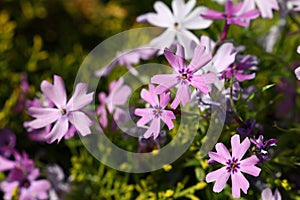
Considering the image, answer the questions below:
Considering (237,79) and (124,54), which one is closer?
(237,79)

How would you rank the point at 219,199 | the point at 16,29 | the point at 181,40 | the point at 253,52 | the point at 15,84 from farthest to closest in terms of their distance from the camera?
1. the point at 16,29
2. the point at 15,84
3. the point at 253,52
4. the point at 181,40
5. the point at 219,199

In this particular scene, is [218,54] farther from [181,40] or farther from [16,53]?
[16,53]

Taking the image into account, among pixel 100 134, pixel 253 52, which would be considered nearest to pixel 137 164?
pixel 100 134

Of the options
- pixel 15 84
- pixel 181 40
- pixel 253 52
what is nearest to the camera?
pixel 181 40

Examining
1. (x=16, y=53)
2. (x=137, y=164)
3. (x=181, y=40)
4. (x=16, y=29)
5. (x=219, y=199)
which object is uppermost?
(x=16, y=29)

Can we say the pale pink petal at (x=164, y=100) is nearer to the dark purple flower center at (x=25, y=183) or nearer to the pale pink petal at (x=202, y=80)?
the pale pink petal at (x=202, y=80)

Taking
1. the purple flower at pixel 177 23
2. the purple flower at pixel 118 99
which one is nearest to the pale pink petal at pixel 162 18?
the purple flower at pixel 177 23

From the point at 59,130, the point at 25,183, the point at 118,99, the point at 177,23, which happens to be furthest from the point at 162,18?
the point at 25,183

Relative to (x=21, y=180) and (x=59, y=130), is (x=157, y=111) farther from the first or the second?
(x=21, y=180)
